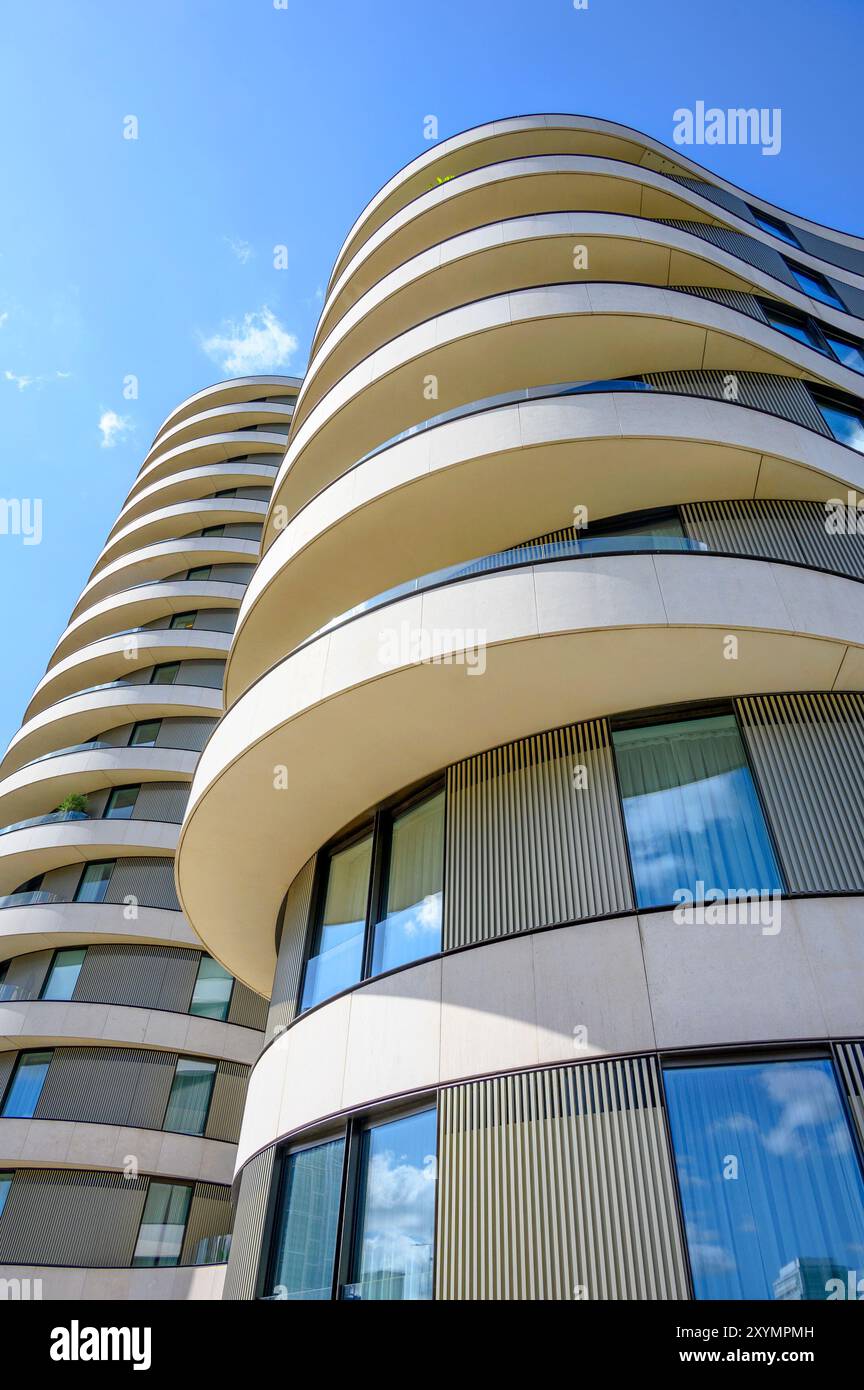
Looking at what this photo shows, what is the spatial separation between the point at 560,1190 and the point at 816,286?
65.2 ft

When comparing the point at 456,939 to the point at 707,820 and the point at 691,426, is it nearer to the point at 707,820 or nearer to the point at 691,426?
the point at 707,820

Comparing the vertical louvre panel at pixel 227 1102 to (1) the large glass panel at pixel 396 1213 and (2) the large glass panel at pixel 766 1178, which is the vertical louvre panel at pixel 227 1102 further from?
(2) the large glass panel at pixel 766 1178

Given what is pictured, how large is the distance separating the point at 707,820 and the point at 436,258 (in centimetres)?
1188

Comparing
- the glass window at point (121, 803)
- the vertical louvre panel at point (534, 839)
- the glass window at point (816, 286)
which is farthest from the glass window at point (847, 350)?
the glass window at point (121, 803)

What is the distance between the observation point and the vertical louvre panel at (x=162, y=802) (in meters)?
23.0

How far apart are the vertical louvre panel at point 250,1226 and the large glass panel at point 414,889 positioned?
2.46 metres

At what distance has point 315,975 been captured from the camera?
954 centimetres

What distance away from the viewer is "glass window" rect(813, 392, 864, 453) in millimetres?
12359

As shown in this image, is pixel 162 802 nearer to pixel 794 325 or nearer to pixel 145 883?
pixel 145 883

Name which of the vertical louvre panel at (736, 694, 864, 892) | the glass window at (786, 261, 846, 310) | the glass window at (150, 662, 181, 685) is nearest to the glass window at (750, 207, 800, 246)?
the glass window at (786, 261, 846, 310)

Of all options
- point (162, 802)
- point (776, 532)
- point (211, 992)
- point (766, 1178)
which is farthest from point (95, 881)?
point (766, 1178)

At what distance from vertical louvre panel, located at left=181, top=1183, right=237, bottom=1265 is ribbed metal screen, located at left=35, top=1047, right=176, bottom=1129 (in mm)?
1742
